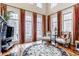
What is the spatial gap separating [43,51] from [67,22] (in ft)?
2.50

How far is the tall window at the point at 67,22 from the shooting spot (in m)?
2.71

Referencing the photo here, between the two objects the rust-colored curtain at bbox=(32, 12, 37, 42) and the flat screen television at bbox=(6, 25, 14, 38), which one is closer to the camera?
the flat screen television at bbox=(6, 25, 14, 38)

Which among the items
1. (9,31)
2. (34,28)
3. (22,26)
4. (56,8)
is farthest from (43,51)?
(56,8)

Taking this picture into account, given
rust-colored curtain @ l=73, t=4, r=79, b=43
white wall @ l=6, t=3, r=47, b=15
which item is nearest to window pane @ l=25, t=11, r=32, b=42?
white wall @ l=6, t=3, r=47, b=15

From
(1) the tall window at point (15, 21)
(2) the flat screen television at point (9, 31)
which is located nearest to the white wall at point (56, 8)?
(1) the tall window at point (15, 21)

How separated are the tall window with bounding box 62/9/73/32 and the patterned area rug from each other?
0.44 m

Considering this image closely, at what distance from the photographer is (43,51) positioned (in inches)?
111

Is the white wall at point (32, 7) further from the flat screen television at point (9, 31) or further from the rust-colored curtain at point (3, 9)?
the flat screen television at point (9, 31)

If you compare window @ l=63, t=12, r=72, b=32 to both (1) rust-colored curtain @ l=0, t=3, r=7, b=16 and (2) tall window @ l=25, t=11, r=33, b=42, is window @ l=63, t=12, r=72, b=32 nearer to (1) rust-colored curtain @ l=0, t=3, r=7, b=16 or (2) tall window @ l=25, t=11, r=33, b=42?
(2) tall window @ l=25, t=11, r=33, b=42

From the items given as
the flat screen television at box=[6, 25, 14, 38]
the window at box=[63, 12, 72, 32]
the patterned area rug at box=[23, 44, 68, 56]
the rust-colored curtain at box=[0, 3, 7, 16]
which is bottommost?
the patterned area rug at box=[23, 44, 68, 56]

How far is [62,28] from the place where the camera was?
2795mm

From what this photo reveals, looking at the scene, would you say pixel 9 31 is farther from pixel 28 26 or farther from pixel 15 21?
pixel 28 26

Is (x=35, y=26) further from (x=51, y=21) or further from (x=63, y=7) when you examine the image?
(x=63, y=7)

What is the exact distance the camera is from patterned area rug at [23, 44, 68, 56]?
279 cm
